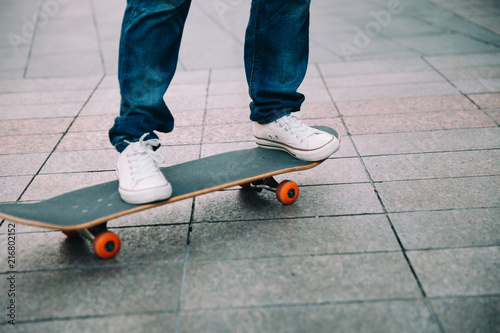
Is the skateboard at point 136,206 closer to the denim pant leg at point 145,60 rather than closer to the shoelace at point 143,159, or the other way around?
the shoelace at point 143,159

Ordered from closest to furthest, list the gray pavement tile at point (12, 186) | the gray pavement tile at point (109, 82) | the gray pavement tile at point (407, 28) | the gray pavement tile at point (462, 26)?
the gray pavement tile at point (12, 186) < the gray pavement tile at point (109, 82) < the gray pavement tile at point (462, 26) < the gray pavement tile at point (407, 28)

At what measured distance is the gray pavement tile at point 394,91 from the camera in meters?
3.49

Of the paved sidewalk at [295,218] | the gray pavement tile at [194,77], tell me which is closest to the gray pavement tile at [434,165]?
the paved sidewalk at [295,218]

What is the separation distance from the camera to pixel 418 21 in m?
6.07

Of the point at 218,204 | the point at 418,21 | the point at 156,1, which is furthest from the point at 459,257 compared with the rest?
the point at 418,21

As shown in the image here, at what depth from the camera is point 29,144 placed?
2889 mm

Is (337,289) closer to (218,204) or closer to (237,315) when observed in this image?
(237,315)

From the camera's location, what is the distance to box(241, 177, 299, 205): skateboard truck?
2023 millimetres

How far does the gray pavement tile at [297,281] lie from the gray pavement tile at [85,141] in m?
1.46

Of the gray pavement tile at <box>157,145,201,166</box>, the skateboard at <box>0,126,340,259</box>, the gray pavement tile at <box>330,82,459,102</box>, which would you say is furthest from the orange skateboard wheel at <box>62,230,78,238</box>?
the gray pavement tile at <box>330,82,459,102</box>

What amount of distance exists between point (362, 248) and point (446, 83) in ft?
8.15

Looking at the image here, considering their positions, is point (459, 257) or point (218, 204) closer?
point (459, 257)

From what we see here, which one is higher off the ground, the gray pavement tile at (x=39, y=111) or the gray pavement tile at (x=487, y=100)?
the gray pavement tile at (x=487, y=100)

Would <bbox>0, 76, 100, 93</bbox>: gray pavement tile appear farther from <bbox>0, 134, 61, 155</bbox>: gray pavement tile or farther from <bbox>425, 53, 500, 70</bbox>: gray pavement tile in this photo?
<bbox>425, 53, 500, 70</bbox>: gray pavement tile
